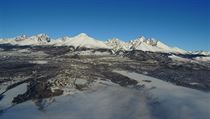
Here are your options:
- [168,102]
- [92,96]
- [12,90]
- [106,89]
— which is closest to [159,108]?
[168,102]

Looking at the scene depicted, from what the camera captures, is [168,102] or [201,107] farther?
[168,102]

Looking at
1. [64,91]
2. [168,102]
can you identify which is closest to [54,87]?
[64,91]

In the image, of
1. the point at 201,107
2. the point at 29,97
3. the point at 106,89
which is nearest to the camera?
the point at 201,107

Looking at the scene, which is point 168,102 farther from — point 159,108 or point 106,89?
point 106,89

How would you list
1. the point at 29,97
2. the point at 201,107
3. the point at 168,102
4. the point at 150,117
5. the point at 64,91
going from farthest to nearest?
the point at 64,91
the point at 29,97
the point at 168,102
the point at 201,107
the point at 150,117

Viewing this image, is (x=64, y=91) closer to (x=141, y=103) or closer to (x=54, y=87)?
(x=54, y=87)

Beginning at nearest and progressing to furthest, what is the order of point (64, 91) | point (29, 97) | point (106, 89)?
1. point (29, 97)
2. point (64, 91)
3. point (106, 89)
